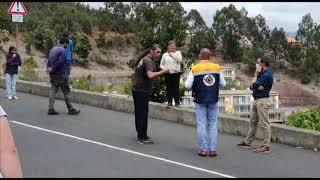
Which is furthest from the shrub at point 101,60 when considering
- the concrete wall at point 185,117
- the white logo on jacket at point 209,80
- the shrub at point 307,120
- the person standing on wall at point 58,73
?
the white logo on jacket at point 209,80

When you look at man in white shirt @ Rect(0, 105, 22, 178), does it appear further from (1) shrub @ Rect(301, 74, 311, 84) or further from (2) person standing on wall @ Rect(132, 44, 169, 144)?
(1) shrub @ Rect(301, 74, 311, 84)

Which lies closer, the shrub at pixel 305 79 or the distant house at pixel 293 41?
the shrub at pixel 305 79

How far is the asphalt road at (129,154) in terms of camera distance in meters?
7.66

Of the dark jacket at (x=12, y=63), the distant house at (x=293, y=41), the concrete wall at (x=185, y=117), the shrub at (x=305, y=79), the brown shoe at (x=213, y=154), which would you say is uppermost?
the distant house at (x=293, y=41)

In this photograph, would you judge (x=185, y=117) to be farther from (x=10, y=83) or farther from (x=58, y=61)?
(x=10, y=83)

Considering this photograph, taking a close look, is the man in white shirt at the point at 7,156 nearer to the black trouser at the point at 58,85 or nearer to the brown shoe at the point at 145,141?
the brown shoe at the point at 145,141

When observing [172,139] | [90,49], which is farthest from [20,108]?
[90,49]

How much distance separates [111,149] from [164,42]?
6.91 meters

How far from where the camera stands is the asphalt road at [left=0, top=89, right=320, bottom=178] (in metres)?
7.66

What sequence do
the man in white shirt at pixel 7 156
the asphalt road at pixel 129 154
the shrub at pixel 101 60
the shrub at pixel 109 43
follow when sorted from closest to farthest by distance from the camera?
the man in white shirt at pixel 7 156 → the asphalt road at pixel 129 154 → the shrub at pixel 101 60 → the shrub at pixel 109 43

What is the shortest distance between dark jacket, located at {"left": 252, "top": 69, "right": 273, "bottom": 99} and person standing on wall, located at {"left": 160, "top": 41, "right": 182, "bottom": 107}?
2.71m

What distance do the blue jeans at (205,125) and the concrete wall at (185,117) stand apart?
1.73 m

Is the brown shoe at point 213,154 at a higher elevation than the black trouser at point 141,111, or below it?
below

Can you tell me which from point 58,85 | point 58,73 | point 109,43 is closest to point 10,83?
point 58,85
